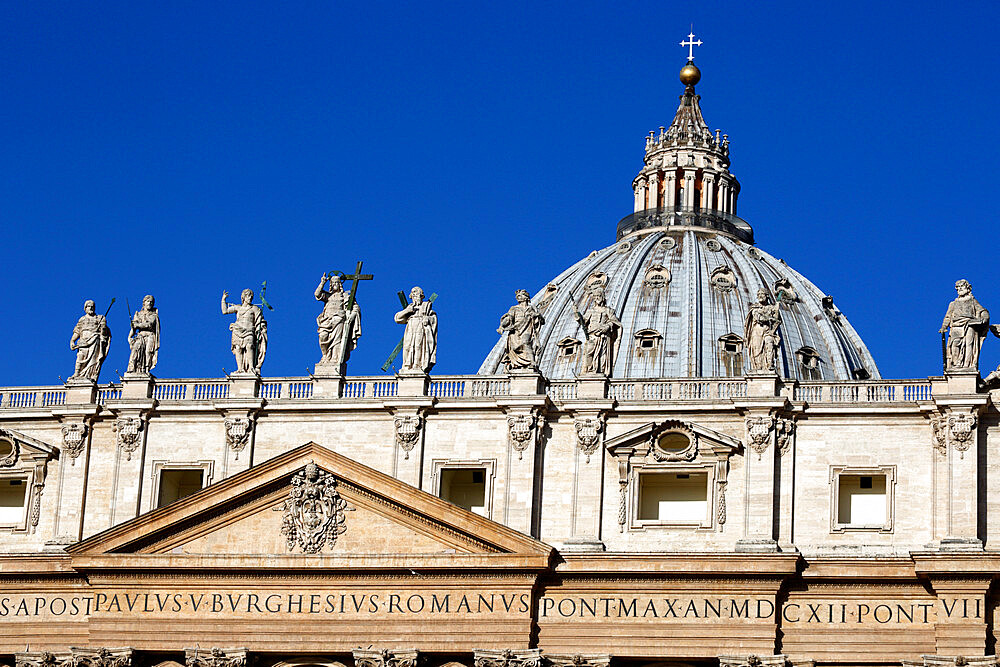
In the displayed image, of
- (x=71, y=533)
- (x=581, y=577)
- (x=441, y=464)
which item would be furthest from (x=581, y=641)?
(x=71, y=533)

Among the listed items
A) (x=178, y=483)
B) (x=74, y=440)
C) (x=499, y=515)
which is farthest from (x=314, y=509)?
(x=74, y=440)

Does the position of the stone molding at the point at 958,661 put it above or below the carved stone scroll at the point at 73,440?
below

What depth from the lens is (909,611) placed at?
6819cm

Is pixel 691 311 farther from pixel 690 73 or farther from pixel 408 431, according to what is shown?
pixel 408 431

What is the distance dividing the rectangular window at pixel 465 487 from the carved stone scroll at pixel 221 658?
784cm

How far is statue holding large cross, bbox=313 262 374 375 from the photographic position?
243 feet

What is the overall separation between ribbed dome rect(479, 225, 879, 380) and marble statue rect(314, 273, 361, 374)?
4326 cm

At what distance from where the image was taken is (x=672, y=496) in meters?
71.4

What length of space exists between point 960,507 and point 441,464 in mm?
15558

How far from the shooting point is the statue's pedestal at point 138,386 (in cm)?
7388

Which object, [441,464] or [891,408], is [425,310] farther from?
[891,408]

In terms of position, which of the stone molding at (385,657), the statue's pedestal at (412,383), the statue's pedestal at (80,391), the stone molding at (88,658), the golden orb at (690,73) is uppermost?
the golden orb at (690,73)

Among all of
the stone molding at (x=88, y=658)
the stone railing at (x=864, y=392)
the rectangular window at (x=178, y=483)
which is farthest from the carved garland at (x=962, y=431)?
the stone molding at (x=88, y=658)

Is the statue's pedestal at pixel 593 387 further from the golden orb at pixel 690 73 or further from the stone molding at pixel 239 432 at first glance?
the golden orb at pixel 690 73
